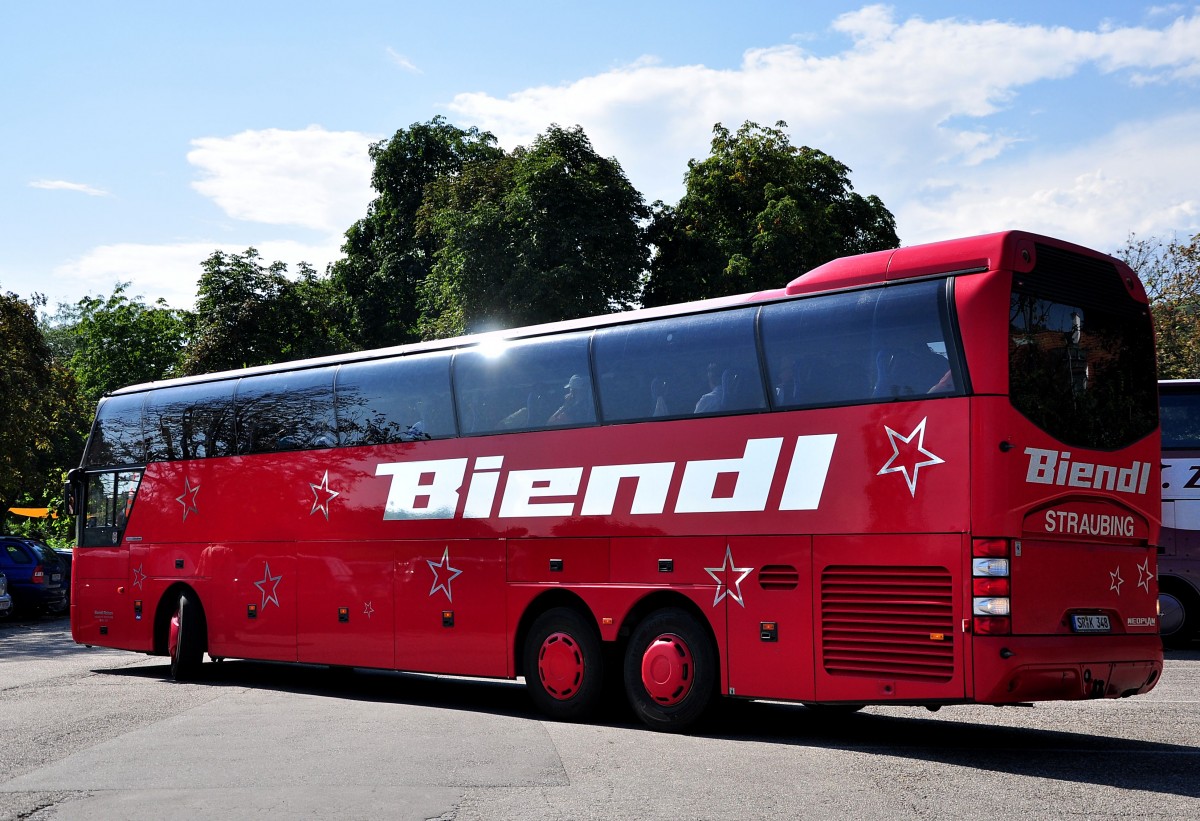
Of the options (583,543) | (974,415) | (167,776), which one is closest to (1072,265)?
(974,415)

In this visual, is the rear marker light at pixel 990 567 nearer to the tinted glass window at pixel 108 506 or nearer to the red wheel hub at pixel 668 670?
the red wheel hub at pixel 668 670

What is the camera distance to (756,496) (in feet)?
36.5

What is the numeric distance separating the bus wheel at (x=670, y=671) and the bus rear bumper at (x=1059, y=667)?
2.61 meters

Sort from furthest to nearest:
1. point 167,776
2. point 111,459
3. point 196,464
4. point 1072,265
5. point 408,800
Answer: point 111,459 < point 196,464 < point 1072,265 < point 167,776 < point 408,800

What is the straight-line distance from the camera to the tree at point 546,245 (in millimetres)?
35594

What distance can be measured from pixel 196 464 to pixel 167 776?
27.4ft

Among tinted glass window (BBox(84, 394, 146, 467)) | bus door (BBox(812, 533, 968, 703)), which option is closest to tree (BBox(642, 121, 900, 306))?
tinted glass window (BBox(84, 394, 146, 467))

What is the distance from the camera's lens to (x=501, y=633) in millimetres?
13180

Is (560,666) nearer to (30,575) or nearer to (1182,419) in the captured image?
(1182,419)

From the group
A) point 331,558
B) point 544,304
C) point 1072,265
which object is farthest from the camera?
point 544,304

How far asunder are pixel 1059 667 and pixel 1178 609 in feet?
35.9

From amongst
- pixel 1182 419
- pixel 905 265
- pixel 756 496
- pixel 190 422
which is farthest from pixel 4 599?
pixel 905 265

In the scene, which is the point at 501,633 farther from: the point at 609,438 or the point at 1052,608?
the point at 1052,608

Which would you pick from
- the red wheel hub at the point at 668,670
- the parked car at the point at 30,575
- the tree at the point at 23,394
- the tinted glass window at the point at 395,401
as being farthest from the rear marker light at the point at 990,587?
the tree at the point at 23,394
